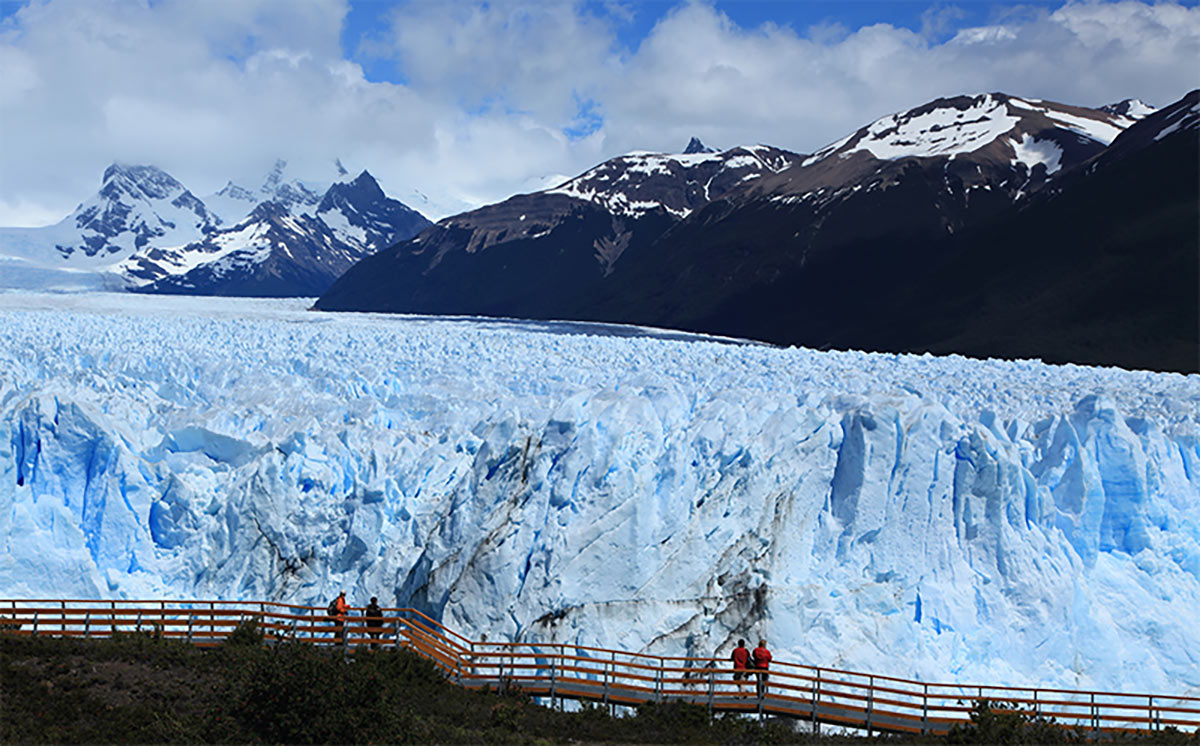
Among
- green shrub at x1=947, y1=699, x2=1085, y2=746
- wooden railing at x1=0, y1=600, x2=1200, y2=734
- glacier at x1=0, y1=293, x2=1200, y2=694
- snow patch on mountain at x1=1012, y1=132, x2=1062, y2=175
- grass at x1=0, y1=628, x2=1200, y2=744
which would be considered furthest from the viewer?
snow patch on mountain at x1=1012, y1=132, x2=1062, y2=175

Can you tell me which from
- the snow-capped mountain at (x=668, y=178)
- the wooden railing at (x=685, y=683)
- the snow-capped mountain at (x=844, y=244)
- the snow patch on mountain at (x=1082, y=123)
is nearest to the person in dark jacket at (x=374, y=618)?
the wooden railing at (x=685, y=683)

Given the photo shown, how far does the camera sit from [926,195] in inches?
3605

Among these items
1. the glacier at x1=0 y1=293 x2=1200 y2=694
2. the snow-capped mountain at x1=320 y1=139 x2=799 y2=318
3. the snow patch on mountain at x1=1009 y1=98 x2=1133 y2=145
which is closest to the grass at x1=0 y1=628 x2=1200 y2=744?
the glacier at x1=0 y1=293 x2=1200 y2=694

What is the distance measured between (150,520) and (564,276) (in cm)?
9746

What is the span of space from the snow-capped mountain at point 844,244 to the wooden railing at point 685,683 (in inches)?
1862

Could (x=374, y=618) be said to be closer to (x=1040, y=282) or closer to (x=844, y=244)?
(x=1040, y=282)

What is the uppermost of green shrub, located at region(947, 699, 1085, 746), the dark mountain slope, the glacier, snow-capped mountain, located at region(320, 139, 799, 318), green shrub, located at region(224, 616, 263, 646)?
snow-capped mountain, located at region(320, 139, 799, 318)

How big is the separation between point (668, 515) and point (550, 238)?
106m

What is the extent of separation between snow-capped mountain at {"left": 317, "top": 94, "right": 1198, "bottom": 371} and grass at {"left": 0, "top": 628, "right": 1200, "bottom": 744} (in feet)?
169

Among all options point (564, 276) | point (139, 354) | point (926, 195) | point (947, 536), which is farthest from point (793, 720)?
point (564, 276)

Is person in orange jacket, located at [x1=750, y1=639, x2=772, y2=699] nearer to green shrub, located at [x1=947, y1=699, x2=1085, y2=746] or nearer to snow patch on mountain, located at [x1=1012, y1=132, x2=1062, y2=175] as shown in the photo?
green shrub, located at [x1=947, y1=699, x2=1085, y2=746]

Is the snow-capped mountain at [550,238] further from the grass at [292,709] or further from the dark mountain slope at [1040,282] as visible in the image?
the grass at [292,709]

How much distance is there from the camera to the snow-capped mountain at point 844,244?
230ft

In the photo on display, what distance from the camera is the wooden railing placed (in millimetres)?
14172
